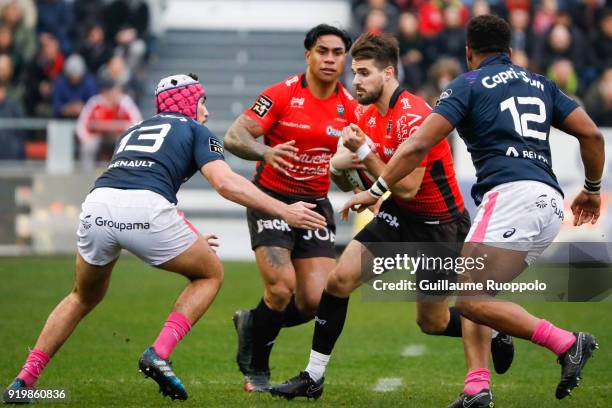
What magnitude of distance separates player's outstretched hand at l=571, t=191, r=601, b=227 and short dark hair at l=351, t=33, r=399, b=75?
169 centimetres

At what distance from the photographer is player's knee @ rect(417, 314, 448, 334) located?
346 inches

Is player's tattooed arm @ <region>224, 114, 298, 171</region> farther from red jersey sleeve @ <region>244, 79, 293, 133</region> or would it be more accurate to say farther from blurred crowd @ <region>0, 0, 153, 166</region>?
blurred crowd @ <region>0, 0, 153, 166</region>

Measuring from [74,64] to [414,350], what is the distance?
12.9 m

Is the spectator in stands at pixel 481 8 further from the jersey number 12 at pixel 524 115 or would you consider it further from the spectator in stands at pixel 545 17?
the jersey number 12 at pixel 524 115

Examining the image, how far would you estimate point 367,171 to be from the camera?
8219 mm

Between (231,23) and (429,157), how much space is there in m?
18.4

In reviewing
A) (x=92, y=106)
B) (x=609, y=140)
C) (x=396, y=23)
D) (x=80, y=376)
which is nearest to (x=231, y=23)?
(x=396, y=23)

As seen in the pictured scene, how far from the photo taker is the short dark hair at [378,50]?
8602 millimetres

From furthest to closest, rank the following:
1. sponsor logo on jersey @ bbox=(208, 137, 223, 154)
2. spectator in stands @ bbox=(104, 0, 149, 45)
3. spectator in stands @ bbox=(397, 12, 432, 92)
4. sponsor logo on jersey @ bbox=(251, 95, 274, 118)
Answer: spectator in stands @ bbox=(104, 0, 149, 45) → spectator in stands @ bbox=(397, 12, 432, 92) → sponsor logo on jersey @ bbox=(251, 95, 274, 118) → sponsor logo on jersey @ bbox=(208, 137, 223, 154)

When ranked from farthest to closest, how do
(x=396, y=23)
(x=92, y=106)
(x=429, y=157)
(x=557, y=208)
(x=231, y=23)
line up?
1. (x=231, y=23)
2. (x=396, y=23)
3. (x=92, y=106)
4. (x=429, y=157)
5. (x=557, y=208)

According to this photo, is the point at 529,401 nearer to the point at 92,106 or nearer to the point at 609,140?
the point at 609,140

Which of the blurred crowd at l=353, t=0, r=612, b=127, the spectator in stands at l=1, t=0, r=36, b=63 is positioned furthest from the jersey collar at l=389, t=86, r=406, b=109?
the spectator in stands at l=1, t=0, r=36, b=63

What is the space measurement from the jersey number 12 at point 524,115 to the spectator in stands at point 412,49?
13696mm

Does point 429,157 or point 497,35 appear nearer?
point 497,35
